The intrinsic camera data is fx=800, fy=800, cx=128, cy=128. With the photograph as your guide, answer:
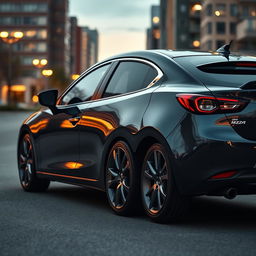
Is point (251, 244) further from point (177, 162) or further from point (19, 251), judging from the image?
point (19, 251)

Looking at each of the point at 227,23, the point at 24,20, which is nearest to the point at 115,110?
the point at 227,23

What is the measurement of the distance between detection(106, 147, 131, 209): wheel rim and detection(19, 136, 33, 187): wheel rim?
2.27m

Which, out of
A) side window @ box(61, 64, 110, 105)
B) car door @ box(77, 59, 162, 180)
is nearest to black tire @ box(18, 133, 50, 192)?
side window @ box(61, 64, 110, 105)

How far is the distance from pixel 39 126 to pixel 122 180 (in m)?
2.28

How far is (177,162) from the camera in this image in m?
6.32

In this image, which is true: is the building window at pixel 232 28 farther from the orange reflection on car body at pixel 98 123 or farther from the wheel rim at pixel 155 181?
the wheel rim at pixel 155 181

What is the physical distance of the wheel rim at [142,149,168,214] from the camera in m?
6.62

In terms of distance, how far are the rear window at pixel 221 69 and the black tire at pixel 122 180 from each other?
0.91 meters

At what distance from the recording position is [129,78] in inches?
300

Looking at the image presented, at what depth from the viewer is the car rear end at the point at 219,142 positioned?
6.14 metres

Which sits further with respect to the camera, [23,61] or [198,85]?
[23,61]

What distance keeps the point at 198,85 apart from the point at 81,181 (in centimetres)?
207

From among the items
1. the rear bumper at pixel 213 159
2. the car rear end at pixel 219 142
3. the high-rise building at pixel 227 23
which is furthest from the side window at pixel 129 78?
the high-rise building at pixel 227 23

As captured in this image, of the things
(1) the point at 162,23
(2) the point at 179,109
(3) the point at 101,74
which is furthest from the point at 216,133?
(1) the point at 162,23
